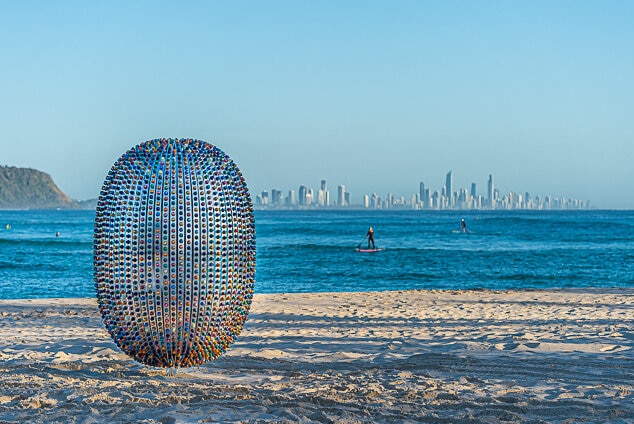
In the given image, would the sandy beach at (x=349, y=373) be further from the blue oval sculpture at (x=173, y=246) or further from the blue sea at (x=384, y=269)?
the blue sea at (x=384, y=269)

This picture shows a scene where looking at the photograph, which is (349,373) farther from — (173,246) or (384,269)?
(384,269)

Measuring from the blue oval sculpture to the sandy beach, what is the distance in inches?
28.1

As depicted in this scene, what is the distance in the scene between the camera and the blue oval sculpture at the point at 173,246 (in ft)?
23.5

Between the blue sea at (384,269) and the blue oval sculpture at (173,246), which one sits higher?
the blue oval sculpture at (173,246)

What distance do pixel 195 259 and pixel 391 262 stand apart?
28.0m

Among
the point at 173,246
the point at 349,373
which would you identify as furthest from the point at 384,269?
the point at 173,246

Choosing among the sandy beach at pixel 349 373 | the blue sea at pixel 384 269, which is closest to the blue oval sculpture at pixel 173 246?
the sandy beach at pixel 349 373

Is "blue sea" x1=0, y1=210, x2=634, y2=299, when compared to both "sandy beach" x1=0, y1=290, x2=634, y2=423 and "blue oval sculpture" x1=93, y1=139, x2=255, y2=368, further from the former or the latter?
"blue oval sculpture" x1=93, y1=139, x2=255, y2=368

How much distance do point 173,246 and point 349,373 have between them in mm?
2730

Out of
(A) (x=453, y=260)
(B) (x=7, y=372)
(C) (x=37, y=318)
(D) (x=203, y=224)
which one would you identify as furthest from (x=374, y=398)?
(A) (x=453, y=260)

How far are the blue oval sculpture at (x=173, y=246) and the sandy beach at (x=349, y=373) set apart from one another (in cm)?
71

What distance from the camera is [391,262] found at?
3475 cm

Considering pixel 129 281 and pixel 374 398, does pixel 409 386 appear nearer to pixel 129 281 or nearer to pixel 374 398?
pixel 374 398

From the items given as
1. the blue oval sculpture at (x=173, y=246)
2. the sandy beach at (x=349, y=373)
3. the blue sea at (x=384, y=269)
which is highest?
the blue oval sculpture at (x=173, y=246)
